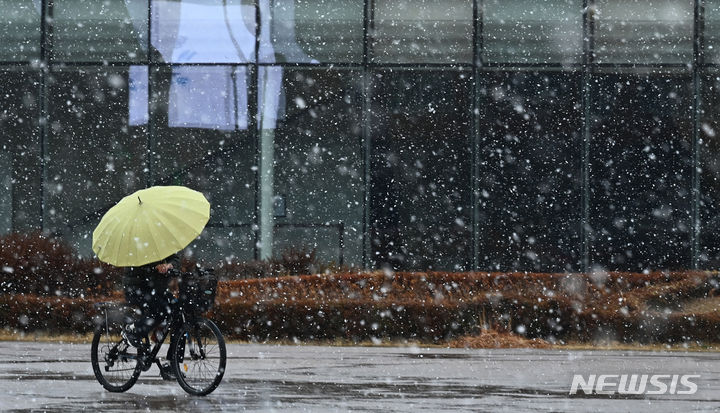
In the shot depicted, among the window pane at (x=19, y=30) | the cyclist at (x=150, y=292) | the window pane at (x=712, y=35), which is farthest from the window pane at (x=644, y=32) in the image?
the cyclist at (x=150, y=292)

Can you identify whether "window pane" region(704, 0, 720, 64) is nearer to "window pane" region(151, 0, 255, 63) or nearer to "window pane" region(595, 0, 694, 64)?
"window pane" region(595, 0, 694, 64)

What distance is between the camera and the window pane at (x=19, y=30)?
22.2m

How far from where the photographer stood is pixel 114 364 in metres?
10.8

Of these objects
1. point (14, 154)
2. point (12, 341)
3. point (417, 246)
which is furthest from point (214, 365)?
point (14, 154)

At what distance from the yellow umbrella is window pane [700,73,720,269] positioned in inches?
534

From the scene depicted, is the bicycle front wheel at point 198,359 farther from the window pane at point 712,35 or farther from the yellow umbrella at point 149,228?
the window pane at point 712,35

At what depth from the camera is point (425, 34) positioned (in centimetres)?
2205

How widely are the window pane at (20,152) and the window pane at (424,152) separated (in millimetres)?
5750

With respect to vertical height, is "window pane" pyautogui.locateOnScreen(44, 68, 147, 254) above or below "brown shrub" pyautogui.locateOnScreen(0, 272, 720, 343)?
above

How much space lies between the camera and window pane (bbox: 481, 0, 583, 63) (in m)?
21.9

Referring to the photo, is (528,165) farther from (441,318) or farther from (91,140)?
(91,140)

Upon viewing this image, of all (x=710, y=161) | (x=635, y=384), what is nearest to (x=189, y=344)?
(x=635, y=384)

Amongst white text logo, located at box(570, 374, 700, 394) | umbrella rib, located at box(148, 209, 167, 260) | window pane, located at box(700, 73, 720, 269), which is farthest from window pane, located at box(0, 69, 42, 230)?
umbrella rib, located at box(148, 209, 167, 260)

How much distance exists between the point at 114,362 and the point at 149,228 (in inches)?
55.6
